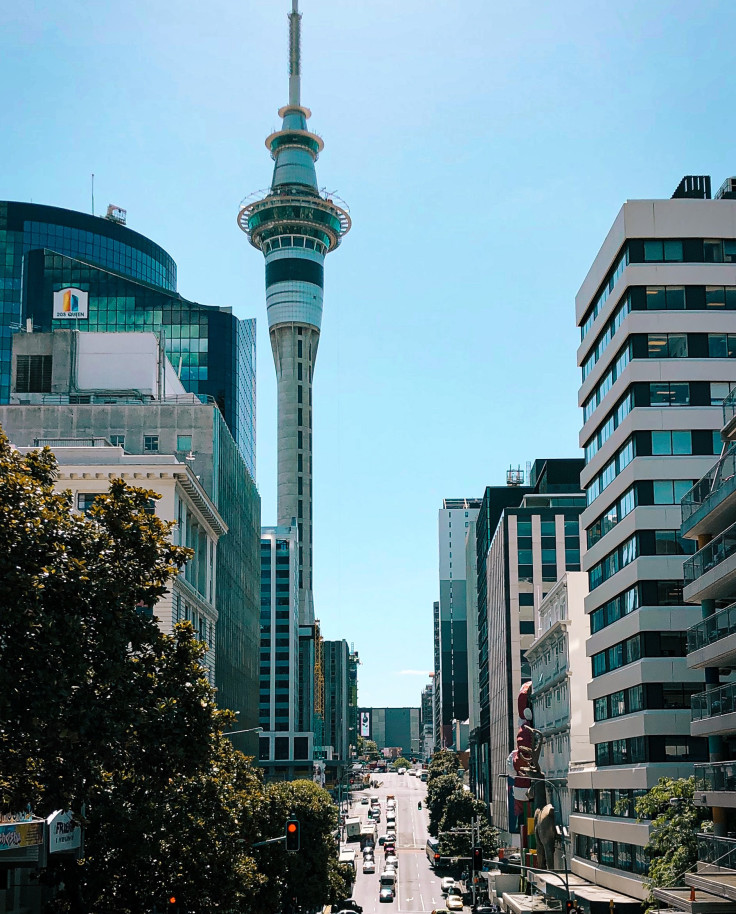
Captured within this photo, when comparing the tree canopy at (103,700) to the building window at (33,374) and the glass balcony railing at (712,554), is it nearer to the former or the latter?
the glass balcony railing at (712,554)

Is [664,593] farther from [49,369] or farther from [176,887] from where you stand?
[49,369]

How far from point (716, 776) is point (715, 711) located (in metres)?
2.77

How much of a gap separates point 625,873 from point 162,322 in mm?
111526

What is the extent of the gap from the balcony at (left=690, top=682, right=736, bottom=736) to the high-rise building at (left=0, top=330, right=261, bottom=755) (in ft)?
140

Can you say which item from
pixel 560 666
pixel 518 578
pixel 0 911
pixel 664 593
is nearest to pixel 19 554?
pixel 0 911

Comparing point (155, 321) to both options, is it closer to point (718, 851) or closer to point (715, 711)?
point (715, 711)

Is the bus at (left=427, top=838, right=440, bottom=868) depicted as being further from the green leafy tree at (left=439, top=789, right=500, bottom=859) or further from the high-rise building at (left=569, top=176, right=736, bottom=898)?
the high-rise building at (left=569, top=176, right=736, bottom=898)

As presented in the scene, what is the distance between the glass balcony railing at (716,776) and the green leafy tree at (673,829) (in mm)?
1675

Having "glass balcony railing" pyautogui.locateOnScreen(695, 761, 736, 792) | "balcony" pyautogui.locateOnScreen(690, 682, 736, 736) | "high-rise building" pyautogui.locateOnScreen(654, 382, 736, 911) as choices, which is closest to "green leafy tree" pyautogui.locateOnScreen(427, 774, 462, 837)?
"balcony" pyautogui.locateOnScreen(690, 682, 736, 736)

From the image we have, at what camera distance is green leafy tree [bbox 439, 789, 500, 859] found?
140750 mm

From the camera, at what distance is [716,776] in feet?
157

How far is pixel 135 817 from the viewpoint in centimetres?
3725

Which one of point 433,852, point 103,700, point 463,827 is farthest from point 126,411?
point 433,852

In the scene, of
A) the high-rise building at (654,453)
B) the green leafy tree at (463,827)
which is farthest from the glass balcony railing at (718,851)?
the green leafy tree at (463,827)
